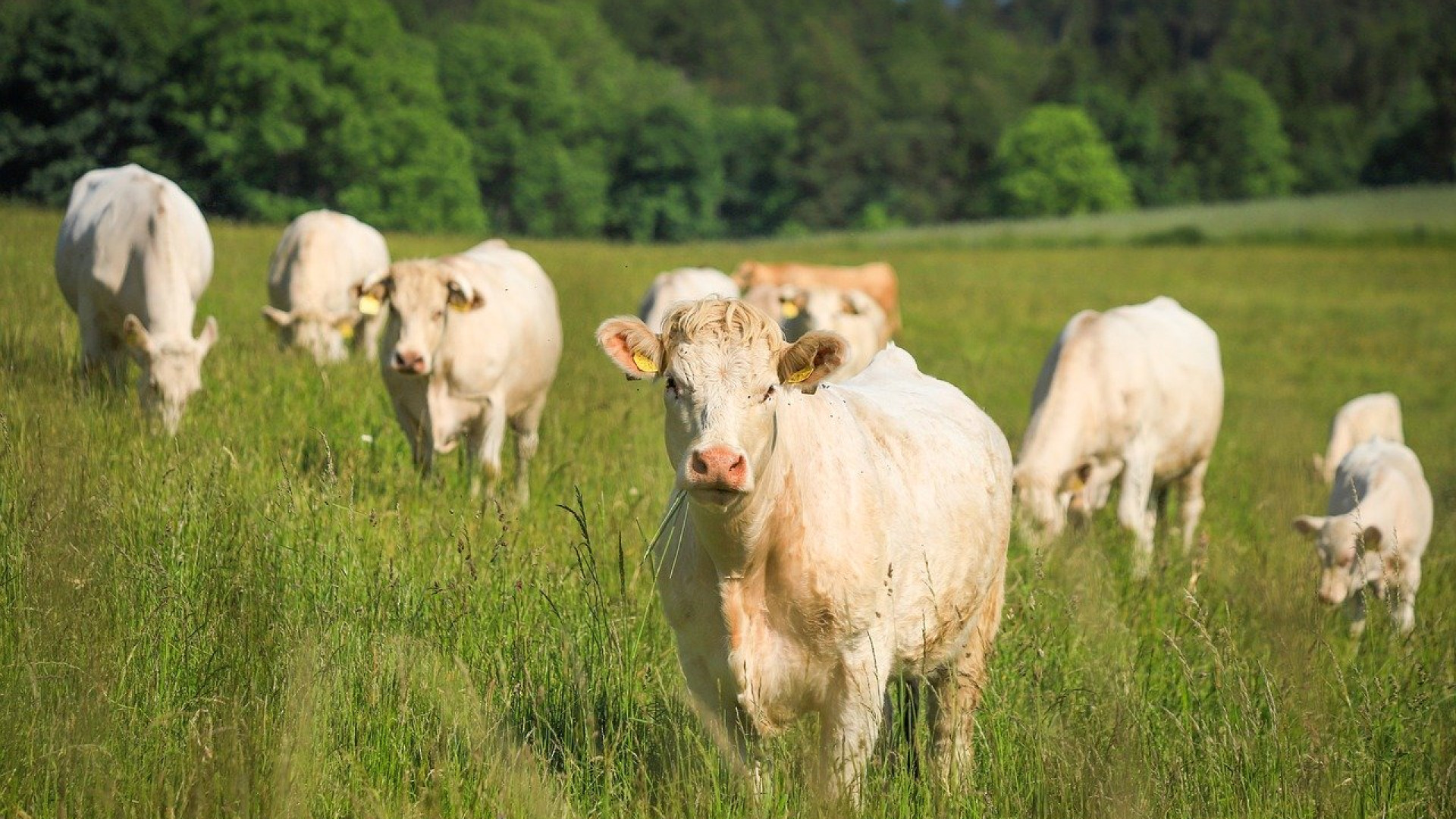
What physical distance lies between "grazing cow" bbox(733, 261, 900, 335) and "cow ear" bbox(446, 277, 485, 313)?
1126cm

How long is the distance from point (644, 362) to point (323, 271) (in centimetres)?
1078

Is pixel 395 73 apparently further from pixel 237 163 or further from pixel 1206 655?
pixel 1206 655

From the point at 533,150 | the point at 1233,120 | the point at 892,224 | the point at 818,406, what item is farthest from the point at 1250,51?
the point at 818,406

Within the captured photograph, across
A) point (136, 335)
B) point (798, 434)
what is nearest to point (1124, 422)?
point (798, 434)

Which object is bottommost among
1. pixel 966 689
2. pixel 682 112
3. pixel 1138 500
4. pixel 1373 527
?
pixel 1138 500

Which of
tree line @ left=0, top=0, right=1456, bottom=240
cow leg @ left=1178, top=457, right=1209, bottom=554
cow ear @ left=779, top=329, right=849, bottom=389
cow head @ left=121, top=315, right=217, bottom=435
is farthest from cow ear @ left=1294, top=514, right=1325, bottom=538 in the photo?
tree line @ left=0, top=0, right=1456, bottom=240

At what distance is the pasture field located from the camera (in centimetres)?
401

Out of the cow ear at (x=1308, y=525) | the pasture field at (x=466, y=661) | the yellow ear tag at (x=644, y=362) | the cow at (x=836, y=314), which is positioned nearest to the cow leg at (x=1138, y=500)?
the pasture field at (x=466, y=661)

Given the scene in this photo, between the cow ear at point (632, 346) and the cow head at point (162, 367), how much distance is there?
5.44 m

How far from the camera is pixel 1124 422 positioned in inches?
398

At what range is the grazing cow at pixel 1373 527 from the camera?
892 centimetres

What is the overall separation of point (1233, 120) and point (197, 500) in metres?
104

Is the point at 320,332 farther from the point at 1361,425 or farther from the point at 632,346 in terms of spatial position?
the point at 1361,425

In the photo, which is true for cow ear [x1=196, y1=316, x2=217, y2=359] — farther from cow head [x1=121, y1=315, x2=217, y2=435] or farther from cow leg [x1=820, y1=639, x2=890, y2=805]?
cow leg [x1=820, y1=639, x2=890, y2=805]
